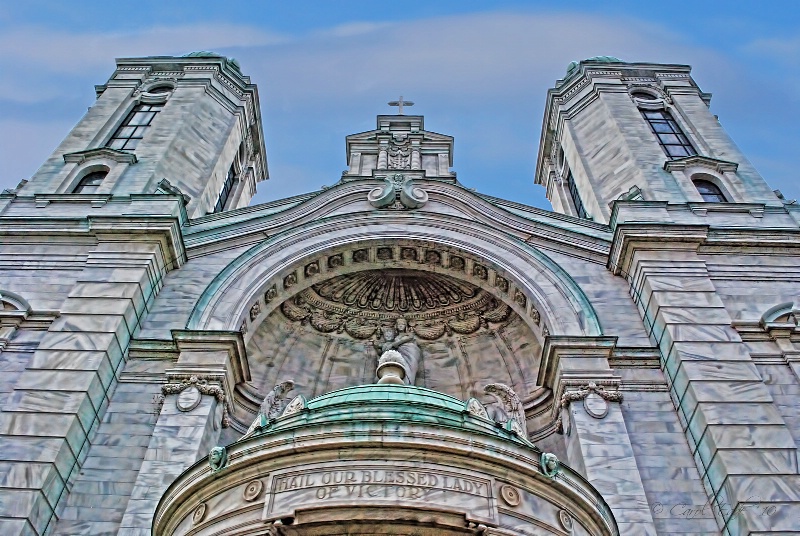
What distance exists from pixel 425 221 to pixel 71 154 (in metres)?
9.28

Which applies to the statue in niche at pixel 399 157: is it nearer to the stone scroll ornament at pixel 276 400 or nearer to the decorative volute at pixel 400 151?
the decorative volute at pixel 400 151

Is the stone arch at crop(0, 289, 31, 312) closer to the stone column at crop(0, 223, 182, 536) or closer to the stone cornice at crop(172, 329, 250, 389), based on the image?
the stone column at crop(0, 223, 182, 536)

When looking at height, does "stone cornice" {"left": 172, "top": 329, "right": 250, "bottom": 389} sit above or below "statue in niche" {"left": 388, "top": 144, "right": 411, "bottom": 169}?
below

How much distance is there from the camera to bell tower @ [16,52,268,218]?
19.6m

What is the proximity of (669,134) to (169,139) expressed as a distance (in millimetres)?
13458

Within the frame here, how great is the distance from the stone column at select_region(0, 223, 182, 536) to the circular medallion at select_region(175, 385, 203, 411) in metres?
1.21

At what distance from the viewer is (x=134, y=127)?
22.2 metres

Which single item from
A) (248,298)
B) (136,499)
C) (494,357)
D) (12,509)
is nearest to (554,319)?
(494,357)

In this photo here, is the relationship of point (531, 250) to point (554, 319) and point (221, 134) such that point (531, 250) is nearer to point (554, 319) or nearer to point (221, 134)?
point (554, 319)

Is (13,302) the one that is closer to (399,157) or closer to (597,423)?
(597,423)

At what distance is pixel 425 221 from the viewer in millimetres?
17594

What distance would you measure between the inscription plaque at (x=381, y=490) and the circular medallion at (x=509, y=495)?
17 cm

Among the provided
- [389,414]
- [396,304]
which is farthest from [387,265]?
[389,414]

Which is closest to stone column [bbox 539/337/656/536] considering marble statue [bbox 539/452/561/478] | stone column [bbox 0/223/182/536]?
marble statue [bbox 539/452/561/478]
